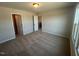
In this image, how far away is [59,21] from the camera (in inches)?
207

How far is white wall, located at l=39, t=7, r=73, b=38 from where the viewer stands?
15.2 ft

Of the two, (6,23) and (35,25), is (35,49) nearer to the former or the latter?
(6,23)

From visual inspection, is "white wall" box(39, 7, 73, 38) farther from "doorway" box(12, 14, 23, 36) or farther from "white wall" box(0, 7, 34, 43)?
"white wall" box(0, 7, 34, 43)

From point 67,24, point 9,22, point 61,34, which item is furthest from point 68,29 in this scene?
point 9,22

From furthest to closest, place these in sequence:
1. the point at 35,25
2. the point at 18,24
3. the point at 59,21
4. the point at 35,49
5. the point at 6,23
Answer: the point at 35,25
the point at 18,24
the point at 59,21
the point at 6,23
the point at 35,49

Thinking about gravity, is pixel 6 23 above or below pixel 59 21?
below

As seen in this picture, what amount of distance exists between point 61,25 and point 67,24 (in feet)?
1.72

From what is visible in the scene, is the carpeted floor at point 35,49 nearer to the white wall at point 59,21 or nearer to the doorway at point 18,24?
the white wall at point 59,21

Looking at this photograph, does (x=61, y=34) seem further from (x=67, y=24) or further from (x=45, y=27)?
(x=45, y=27)

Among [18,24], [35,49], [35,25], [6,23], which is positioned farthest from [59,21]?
[6,23]

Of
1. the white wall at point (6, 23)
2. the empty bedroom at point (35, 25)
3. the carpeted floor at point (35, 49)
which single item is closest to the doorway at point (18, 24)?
the empty bedroom at point (35, 25)

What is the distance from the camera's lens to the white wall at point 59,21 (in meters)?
4.62

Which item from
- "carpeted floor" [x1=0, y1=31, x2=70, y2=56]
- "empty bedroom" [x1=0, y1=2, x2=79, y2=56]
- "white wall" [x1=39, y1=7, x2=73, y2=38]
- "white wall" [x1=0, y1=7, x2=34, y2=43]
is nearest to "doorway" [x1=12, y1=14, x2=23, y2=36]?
"empty bedroom" [x1=0, y1=2, x2=79, y2=56]

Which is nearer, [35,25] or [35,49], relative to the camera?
[35,49]
